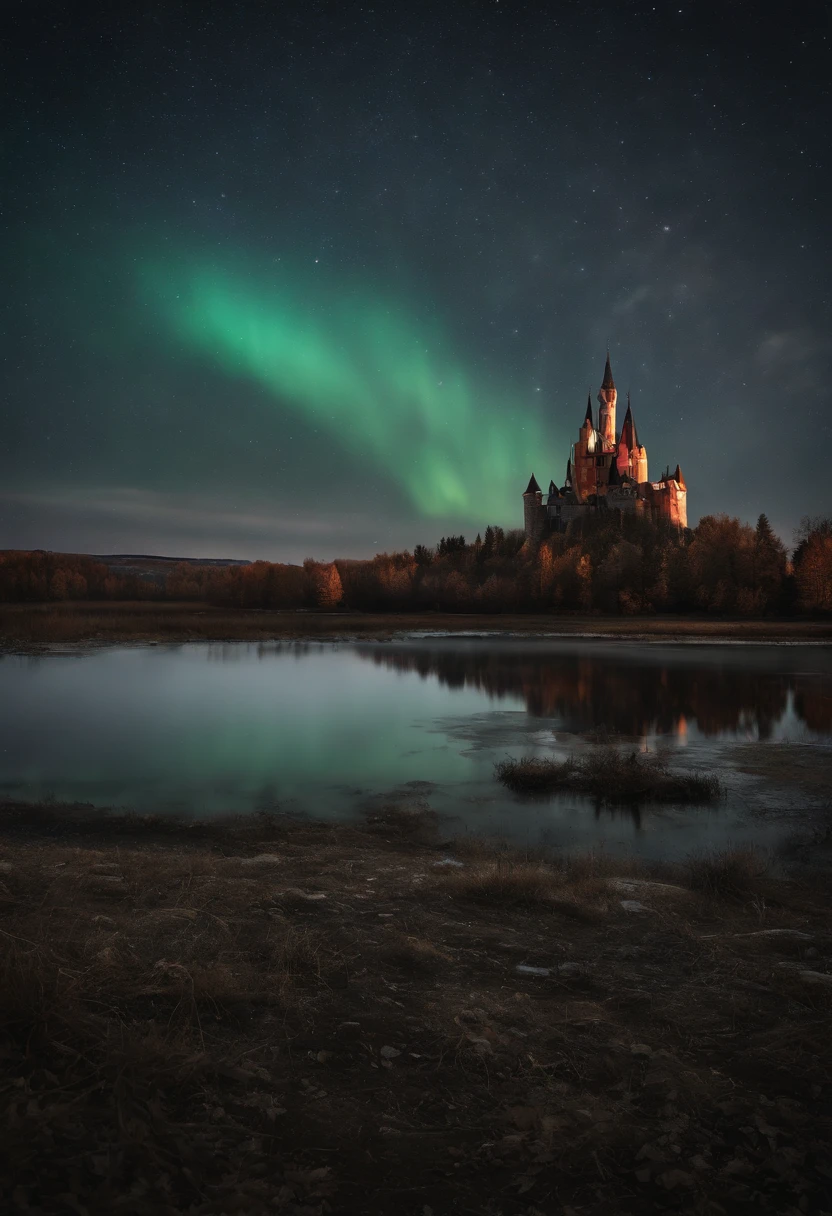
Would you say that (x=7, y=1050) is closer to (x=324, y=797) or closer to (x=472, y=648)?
(x=324, y=797)

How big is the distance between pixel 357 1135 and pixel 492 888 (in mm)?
4632

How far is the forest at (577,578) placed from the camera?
93.9 meters

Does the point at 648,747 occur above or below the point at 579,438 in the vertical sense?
below

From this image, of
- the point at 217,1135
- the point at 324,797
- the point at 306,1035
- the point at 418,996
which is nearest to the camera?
the point at 217,1135

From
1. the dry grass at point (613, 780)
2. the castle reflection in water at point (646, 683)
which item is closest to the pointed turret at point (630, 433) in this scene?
the castle reflection in water at point (646, 683)

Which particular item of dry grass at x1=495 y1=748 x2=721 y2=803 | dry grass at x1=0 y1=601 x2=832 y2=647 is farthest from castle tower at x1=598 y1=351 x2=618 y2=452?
dry grass at x1=495 y1=748 x2=721 y2=803

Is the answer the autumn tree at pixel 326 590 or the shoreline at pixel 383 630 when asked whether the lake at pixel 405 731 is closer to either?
the shoreline at pixel 383 630

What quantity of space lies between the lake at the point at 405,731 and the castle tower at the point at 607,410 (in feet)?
436

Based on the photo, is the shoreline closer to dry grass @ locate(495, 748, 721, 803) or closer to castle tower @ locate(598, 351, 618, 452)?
dry grass @ locate(495, 748, 721, 803)

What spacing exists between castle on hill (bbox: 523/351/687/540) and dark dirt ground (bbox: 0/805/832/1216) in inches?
5738

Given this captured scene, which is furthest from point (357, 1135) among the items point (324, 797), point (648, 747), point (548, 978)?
point (648, 747)

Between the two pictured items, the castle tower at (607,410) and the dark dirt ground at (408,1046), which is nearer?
the dark dirt ground at (408,1046)

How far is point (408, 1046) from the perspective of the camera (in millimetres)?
5160

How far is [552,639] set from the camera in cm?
6706
